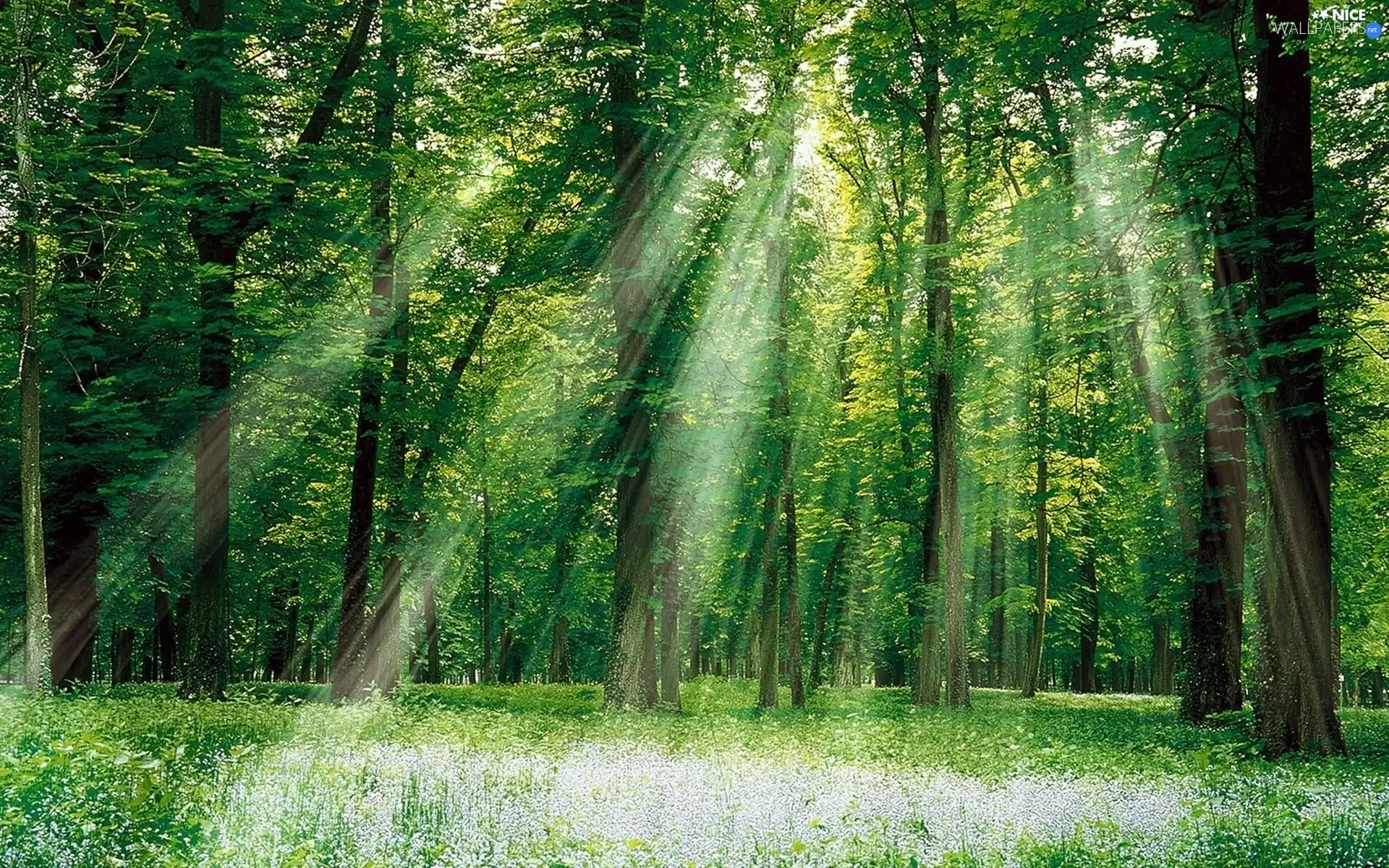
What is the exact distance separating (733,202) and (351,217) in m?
7.63

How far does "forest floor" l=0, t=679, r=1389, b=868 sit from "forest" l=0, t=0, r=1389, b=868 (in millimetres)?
76

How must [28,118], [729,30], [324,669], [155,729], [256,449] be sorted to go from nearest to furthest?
[155,729] → [28,118] → [729,30] → [256,449] → [324,669]

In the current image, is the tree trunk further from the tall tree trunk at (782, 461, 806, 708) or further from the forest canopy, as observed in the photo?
the tall tree trunk at (782, 461, 806, 708)

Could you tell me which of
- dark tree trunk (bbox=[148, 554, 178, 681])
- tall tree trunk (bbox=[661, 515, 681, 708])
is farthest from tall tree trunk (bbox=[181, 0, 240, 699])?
dark tree trunk (bbox=[148, 554, 178, 681])

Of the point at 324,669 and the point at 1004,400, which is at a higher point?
the point at 1004,400

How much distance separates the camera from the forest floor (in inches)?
236

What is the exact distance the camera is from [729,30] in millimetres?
17766

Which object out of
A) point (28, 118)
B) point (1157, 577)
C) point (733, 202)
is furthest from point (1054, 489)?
point (28, 118)

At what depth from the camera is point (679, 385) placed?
51.6 ft

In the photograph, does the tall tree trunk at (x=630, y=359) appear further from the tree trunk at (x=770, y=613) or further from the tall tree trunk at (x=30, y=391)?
the tall tree trunk at (x=30, y=391)

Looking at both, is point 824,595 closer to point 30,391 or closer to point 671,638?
point 671,638

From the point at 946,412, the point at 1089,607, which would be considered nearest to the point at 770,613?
the point at 946,412

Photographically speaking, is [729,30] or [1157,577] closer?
[729,30]

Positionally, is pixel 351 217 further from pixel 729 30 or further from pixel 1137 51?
pixel 1137 51
